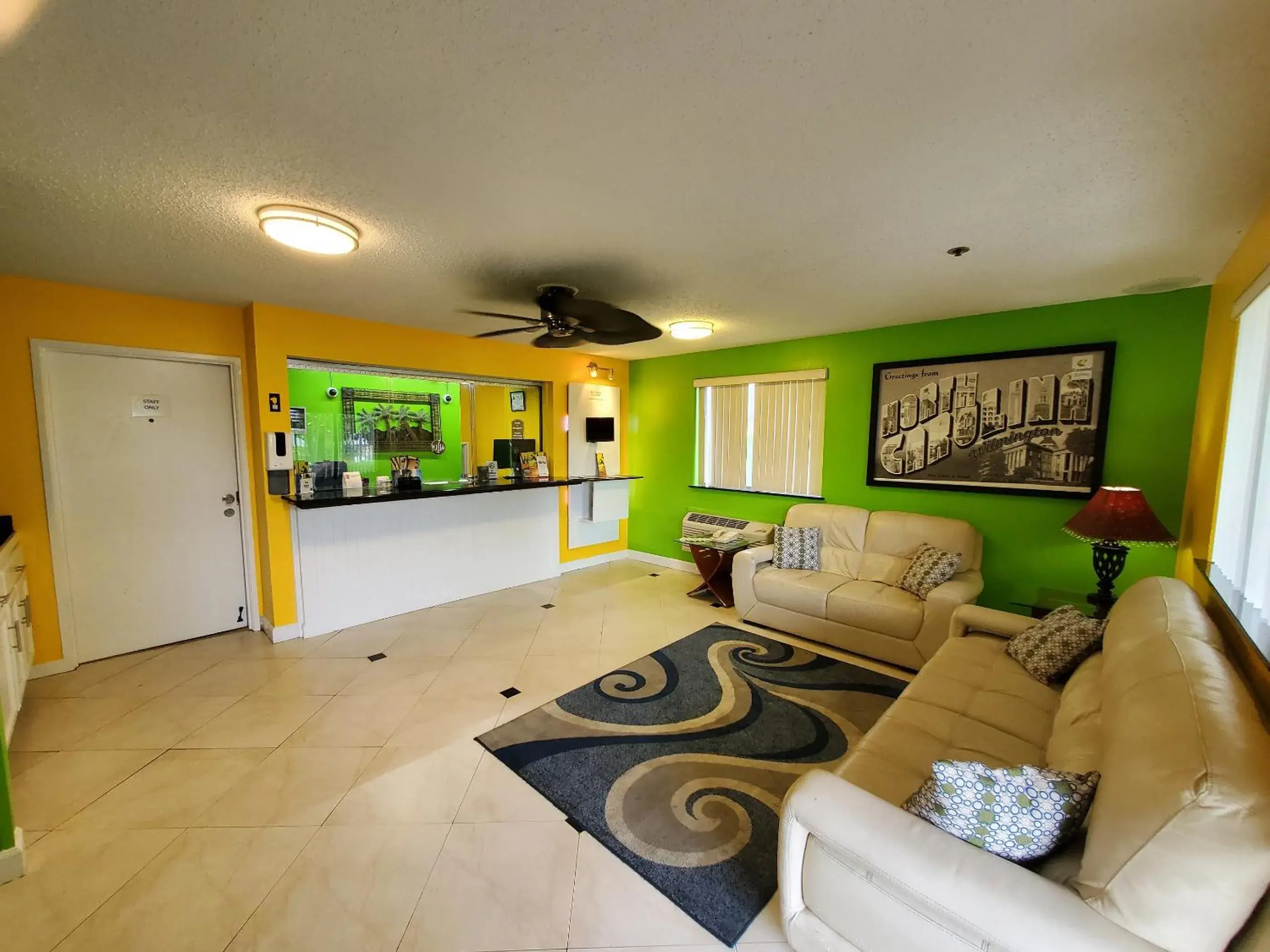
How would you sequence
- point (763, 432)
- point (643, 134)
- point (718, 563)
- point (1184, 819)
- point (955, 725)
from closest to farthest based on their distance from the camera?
1. point (1184, 819)
2. point (643, 134)
3. point (955, 725)
4. point (718, 563)
5. point (763, 432)

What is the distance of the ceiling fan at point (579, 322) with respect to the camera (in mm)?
2424

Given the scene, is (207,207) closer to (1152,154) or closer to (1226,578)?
(1152,154)

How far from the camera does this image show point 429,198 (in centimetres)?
183

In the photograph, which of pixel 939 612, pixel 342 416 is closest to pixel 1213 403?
pixel 939 612

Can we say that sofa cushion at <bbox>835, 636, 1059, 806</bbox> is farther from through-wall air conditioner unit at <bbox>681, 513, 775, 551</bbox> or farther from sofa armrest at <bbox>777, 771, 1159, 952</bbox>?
through-wall air conditioner unit at <bbox>681, 513, 775, 551</bbox>

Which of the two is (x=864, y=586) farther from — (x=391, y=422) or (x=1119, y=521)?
(x=391, y=422)

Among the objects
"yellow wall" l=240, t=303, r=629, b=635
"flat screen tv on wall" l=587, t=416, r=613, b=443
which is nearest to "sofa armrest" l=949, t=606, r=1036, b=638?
"flat screen tv on wall" l=587, t=416, r=613, b=443

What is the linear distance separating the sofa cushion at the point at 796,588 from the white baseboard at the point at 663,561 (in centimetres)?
141

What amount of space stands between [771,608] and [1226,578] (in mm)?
2320

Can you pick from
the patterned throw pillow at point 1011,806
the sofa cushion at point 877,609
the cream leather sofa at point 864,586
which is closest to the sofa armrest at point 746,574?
the cream leather sofa at point 864,586

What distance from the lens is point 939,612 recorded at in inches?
118

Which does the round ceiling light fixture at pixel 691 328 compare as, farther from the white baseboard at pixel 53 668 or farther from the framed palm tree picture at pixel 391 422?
the white baseboard at pixel 53 668

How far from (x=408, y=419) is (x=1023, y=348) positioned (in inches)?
189

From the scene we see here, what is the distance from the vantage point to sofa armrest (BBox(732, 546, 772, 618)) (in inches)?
154
